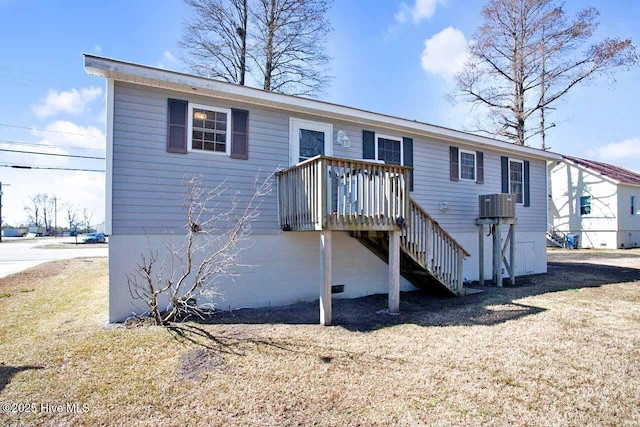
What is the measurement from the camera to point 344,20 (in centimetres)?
1470

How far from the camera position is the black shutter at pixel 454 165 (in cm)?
966

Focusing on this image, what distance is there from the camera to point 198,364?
402cm

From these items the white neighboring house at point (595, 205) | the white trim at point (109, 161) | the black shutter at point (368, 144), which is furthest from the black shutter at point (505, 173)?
the white neighboring house at point (595, 205)

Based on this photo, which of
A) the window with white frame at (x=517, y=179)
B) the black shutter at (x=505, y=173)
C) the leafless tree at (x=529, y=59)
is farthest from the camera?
the leafless tree at (x=529, y=59)

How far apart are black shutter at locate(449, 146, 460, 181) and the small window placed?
1589 cm

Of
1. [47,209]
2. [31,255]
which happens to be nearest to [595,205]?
[31,255]

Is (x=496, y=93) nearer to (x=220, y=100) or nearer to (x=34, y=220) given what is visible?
(x=220, y=100)

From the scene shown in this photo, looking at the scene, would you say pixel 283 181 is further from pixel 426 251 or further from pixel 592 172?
pixel 592 172

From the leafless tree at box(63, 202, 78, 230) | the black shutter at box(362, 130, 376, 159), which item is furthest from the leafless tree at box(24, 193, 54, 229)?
the black shutter at box(362, 130, 376, 159)

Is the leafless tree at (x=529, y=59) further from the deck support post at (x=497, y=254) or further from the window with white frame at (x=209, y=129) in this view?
the window with white frame at (x=209, y=129)

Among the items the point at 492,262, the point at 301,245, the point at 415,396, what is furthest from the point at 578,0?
the point at 415,396

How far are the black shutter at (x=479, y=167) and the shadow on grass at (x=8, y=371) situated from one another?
1056cm

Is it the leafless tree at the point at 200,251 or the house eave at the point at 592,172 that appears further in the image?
the house eave at the point at 592,172

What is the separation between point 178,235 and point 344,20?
12717mm
